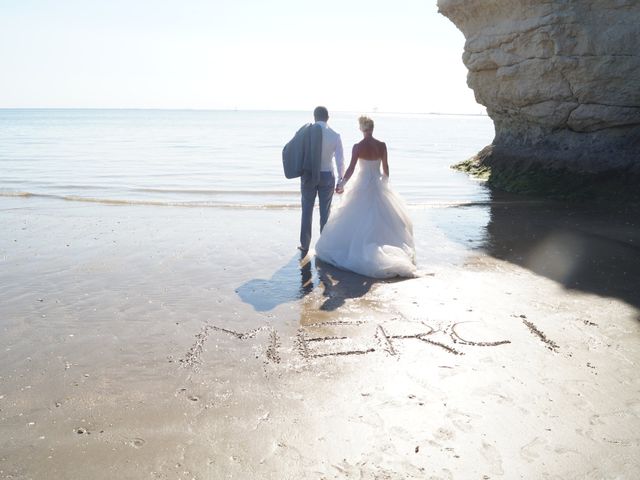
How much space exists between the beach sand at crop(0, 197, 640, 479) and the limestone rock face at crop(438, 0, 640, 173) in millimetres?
5610

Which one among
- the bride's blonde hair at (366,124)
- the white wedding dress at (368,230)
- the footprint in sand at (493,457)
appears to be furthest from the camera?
the bride's blonde hair at (366,124)

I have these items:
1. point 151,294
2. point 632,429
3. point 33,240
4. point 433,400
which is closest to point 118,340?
point 151,294

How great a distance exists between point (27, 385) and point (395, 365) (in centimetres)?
306

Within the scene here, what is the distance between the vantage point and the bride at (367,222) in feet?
24.6

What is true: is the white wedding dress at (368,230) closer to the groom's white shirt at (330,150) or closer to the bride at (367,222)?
the bride at (367,222)

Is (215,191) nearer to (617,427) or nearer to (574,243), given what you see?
(574,243)

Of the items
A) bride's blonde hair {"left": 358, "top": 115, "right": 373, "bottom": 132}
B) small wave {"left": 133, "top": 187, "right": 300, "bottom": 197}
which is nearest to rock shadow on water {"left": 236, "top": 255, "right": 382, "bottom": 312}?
bride's blonde hair {"left": 358, "top": 115, "right": 373, "bottom": 132}

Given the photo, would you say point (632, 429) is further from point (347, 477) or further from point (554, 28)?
point (554, 28)

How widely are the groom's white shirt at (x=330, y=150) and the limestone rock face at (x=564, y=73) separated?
8.03m

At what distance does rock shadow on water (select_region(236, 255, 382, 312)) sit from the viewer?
6316 millimetres

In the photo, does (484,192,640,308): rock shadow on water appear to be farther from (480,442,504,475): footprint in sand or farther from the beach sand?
(480,442,504,475): footprint in sand

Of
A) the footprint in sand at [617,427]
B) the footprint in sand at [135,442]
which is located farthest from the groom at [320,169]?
the footprint in sand at [617,427]

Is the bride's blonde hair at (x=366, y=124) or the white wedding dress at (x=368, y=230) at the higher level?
the bride's blonde hair at (x=366, y=124)

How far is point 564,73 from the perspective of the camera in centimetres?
1318
